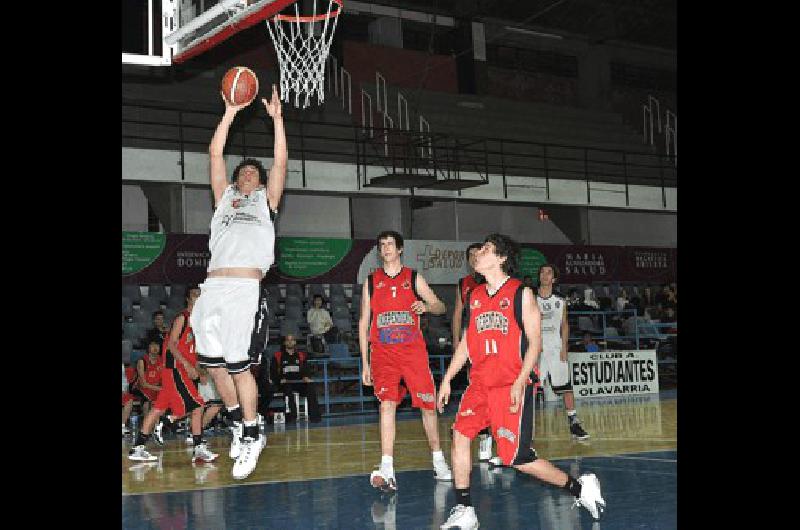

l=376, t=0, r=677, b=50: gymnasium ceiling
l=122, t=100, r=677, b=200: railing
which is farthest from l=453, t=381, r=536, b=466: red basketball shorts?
l=376, t=0, r=677, b=50: gymnasium ceiling

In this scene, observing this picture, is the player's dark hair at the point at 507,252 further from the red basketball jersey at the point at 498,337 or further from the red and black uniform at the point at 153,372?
the red and black uniform at the point at 153,372

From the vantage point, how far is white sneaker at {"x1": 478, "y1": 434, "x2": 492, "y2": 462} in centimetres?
843

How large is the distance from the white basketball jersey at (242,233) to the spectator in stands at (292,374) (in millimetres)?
8336

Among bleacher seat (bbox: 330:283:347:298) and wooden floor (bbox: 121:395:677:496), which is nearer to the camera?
wooden floor (bbox: 121:395:677:496)

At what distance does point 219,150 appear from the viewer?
6562 mm

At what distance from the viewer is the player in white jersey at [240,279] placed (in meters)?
6.62

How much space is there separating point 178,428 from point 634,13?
18402mm

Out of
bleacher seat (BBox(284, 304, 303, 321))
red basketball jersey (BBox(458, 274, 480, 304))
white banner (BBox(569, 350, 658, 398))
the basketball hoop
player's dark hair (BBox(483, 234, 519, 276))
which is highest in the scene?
the basketball hoop

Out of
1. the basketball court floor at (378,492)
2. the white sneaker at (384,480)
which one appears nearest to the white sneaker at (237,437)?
the basketball court floor at (378,492)

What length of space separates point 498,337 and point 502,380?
0.86 feet

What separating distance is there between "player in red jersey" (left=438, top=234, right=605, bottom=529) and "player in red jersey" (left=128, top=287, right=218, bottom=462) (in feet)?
14.2

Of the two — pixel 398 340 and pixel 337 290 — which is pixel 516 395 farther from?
pixel 337 290

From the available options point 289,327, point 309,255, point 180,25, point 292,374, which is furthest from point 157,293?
point 180,25

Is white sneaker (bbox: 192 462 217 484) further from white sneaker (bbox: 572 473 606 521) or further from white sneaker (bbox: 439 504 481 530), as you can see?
white sneaker (bbox: 572 473 606 521)
